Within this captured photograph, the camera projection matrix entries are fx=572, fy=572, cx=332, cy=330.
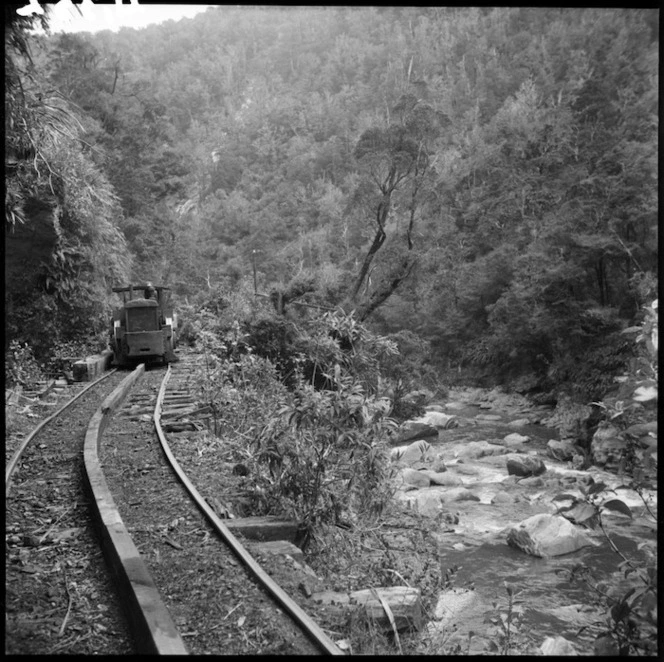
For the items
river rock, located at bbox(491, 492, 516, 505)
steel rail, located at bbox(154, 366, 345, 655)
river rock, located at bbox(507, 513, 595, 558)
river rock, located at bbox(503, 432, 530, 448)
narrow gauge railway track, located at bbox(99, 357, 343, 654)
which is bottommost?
river rock, located at bbox(503, 432, 530, 448)

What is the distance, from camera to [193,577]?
135 inches

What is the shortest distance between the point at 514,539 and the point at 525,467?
440 cm

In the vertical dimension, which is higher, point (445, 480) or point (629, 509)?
point (629, 509)

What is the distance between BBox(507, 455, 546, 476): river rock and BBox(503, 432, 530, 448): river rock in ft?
9.97

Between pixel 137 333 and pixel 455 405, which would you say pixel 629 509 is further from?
pixel 455 405

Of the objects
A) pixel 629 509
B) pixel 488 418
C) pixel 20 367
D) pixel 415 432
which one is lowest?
pixel 488 418

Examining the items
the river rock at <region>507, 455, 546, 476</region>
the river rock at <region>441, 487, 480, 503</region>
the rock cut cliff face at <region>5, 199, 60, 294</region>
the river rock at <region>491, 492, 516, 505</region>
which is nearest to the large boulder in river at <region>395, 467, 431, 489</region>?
the river rock at <region>441, 487, 480, 503</region>

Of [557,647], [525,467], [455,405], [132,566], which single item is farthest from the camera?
[455,405]

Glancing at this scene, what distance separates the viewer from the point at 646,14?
8.04ft

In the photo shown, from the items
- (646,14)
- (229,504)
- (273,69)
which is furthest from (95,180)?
(646,14)

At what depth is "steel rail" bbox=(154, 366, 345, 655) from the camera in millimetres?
2717

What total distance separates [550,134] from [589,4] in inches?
934

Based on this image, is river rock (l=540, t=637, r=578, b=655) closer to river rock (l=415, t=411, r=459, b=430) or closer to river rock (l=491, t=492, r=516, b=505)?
river rock (l=491, t=492, r=516, b=505)

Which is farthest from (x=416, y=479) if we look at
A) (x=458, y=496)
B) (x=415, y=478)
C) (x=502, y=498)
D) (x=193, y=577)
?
(x=193, y=577)
